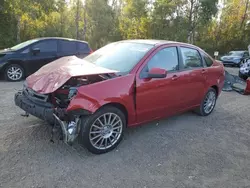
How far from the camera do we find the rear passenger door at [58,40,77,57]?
862cm

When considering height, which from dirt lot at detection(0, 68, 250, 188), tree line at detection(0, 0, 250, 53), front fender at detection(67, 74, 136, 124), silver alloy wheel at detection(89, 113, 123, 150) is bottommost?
dirt lot at detection(0, 68, 250, 188)

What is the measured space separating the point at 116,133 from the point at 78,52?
600 cm

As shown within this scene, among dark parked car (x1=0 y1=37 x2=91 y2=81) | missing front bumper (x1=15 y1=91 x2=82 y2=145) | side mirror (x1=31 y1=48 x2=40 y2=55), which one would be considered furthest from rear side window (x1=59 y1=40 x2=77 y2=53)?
missing front bumper (x1=15 y1=91 x2=82 y2=145)

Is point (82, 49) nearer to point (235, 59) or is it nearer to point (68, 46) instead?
point (68, 46)

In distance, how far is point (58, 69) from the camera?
12.0 ft

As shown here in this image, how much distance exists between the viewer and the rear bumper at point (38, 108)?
3.22 metres

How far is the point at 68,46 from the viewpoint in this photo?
8.81m

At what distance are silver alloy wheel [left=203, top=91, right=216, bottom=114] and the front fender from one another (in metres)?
2.33

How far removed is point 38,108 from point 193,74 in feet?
9.53

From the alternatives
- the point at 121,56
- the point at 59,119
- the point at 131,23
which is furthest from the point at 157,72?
Result: the point at 131,23

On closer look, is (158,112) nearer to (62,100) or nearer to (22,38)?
(62,100)

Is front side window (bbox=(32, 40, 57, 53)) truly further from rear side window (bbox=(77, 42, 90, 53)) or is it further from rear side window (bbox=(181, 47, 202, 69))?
rear side window (bbox=(181, 47, 202, 69))

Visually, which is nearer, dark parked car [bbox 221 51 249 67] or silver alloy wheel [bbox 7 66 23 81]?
silver alloy wheel [bbox 7 66 23 81]

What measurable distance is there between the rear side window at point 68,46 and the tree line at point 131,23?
278 inches
